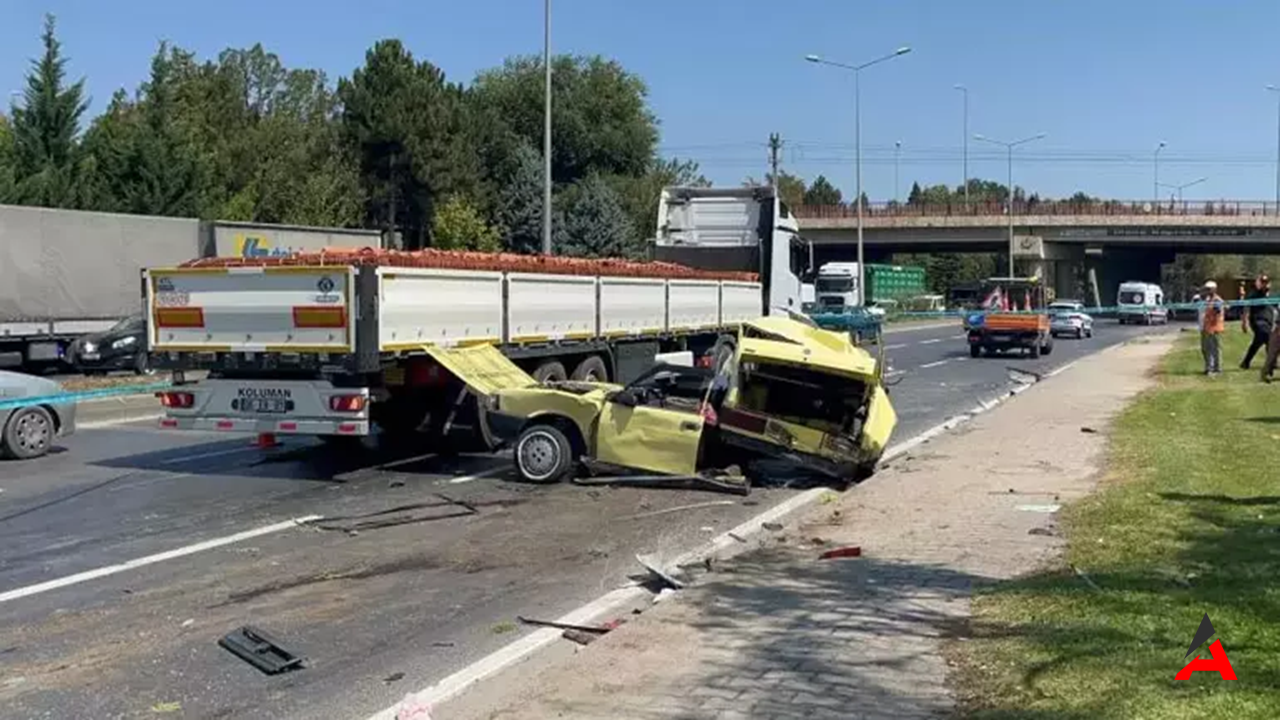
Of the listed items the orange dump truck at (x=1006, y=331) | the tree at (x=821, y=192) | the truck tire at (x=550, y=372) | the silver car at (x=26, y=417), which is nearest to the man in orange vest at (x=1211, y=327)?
the orange dump truck at (x=1006, y=331)

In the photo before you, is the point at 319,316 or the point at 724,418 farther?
the point at 319,316

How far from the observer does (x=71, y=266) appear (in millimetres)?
28641

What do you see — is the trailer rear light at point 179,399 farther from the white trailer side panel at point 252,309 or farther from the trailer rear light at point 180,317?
the trailer rear light at point 180,317

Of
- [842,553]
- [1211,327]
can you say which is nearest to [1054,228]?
[1211,327]

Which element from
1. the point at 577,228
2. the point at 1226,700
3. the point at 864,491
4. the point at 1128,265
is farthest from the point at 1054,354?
the point at 1128,265

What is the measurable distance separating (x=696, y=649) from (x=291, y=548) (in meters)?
4.28

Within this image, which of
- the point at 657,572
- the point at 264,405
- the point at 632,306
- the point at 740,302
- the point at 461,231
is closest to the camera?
the point at 657,572

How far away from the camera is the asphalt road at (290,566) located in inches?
256

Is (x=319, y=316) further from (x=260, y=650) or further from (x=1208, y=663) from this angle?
(x=1208, y=663)

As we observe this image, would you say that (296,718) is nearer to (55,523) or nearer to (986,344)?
(55,523)

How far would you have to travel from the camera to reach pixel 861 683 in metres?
5.83

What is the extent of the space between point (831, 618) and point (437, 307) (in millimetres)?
7292

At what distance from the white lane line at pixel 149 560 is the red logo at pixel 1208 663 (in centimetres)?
652

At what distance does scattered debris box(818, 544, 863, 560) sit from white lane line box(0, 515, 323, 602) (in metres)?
4.23
